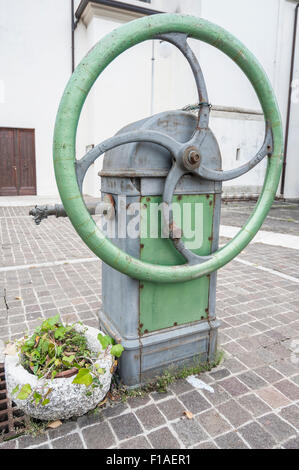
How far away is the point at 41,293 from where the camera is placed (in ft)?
13.6

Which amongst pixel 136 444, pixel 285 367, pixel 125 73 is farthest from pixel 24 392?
pixel 125 73

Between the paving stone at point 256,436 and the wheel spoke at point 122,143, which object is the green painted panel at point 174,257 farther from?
the paving stone at point 256,436

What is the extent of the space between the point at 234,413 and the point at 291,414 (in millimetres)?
369

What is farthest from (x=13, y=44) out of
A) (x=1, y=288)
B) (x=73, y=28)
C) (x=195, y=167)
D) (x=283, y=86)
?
(x=195, y=167)

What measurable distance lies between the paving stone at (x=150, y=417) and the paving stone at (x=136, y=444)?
0.10m

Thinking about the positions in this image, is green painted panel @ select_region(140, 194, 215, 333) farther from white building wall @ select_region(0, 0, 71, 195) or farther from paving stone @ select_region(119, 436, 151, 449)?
white building wall @ select_region(0, 0, 71, 195)

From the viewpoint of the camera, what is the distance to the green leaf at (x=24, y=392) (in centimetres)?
185

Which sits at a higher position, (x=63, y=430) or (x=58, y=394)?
(x=58, y=394)

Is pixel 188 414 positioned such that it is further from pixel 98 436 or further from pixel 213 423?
pixel 98 436

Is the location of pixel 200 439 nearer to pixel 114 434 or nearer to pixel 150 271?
pixel 114 434

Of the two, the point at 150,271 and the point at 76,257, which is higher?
the point at 150,271

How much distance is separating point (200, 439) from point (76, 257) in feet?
13.7

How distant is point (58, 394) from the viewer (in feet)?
6.34

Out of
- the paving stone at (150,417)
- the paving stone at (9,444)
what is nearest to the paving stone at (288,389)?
the paving stone at (150,417)
